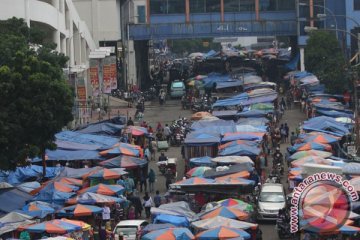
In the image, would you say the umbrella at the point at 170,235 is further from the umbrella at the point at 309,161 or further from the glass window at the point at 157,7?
the glass window at the point at 157,7

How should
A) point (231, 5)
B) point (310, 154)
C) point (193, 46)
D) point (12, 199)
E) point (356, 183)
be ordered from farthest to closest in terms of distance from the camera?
point (193, 46)
point (231, 5)
point (310, 154)
point (12, 199)
point (356, 183)

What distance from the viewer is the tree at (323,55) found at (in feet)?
197

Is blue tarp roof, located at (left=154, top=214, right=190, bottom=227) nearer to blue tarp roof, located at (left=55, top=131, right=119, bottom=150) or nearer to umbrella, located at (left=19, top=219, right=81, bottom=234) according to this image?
umbrella, located at (left=19, top=219, right=81, bottom=234)

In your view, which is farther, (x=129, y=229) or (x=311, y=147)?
(x=311, y=147)

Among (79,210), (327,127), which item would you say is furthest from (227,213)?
(327,127)

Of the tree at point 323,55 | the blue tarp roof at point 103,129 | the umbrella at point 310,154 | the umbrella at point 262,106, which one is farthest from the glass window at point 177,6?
the umbrella at point 310,154

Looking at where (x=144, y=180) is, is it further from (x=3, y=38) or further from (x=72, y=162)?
(x=3, y=38)

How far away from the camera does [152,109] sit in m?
66.8

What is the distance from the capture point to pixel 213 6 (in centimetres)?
8300

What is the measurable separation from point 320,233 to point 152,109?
139 ft

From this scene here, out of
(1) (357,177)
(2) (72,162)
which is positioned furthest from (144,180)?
(1) (357,177)

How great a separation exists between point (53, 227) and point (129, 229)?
226 centimetres

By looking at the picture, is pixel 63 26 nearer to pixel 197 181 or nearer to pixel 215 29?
pixel 215 29

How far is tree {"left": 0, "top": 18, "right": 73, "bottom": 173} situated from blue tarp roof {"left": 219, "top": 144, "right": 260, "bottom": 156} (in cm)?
632
